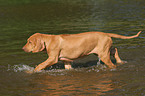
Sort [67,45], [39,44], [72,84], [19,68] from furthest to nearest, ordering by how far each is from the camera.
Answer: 1. [19,68]
2. [67,45]
3. [39,44]
4. [72,84]

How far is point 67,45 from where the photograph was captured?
855 centimetres

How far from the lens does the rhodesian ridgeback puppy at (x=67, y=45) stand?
847 cm

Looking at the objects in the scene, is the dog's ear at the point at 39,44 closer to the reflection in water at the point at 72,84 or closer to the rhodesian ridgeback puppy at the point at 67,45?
the rhodesian ridgeback puppy at the point at 67,45

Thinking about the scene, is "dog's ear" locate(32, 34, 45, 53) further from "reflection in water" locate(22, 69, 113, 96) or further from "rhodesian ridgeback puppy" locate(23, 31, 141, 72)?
"reflection in water" locate(22, 69, 113, 96)

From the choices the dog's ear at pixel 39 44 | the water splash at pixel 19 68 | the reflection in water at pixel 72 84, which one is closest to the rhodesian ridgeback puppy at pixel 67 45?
the dog's ear at pixel 39 44

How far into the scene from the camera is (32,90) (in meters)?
7.42

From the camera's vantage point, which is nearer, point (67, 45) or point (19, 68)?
point (67, 45)

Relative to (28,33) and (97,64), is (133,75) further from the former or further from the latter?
(28,33)

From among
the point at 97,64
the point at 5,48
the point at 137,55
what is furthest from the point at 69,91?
the point at 5,48

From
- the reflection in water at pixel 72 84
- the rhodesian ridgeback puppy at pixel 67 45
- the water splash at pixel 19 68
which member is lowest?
the reflection in water at pixel 72 84

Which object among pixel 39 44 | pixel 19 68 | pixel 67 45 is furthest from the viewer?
pixel 19 68

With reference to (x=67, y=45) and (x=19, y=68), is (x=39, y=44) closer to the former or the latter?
(x=67, y=45)

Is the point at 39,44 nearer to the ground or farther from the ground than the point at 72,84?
farther from the ground

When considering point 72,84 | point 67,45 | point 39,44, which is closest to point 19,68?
point 39,44
